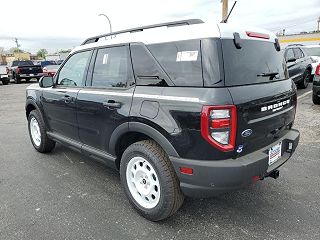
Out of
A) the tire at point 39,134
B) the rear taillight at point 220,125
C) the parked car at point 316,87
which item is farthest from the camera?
the parked car at point 316,87

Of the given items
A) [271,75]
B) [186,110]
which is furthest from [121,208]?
[271,75]

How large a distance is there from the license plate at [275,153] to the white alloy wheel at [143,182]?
111 cm

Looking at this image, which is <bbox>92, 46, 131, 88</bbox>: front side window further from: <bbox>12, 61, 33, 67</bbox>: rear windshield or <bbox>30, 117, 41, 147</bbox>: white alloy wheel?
<bbox>12, 61, 33, 67</bbox>: rear windshield

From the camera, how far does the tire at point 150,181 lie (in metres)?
2.62

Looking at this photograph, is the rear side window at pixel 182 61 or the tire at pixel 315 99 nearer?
the rear side window at pixel 182 61

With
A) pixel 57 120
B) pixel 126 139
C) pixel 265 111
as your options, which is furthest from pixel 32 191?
pixel 265 111

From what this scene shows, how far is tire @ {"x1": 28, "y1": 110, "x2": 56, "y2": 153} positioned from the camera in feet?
15.4

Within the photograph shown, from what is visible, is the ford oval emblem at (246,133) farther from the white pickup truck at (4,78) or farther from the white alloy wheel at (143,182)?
the white pickup truck at (4,78)

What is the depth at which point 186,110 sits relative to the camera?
7.80ft

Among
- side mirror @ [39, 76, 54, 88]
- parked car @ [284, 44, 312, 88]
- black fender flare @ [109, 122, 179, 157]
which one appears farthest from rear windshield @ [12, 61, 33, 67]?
black fender flare @ [109, 122, 179, 157]

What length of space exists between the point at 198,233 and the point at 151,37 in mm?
1929

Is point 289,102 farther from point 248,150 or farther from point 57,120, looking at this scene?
point 57,120

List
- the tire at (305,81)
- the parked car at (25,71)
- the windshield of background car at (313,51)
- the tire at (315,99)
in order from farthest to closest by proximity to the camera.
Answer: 1. the parked car at (25,71)
2. the windshield of background car at (313,51)
3. the tire at (305,81)
4. the tire at (315,99)

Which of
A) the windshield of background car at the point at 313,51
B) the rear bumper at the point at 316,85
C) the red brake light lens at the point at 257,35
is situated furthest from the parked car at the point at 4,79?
the red brake light lens at the point at 257,35
